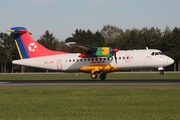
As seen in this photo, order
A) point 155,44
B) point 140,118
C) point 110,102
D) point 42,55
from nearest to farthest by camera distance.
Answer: point 140,118, point 110,102, point 42,55, point 155,44

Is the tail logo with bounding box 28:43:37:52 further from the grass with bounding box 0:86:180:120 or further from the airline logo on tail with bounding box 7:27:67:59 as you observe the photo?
the grass with bounding box 0:86:180:120

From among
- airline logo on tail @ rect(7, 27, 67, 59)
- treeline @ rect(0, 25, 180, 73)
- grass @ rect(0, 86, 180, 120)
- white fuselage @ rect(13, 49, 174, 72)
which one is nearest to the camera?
grass @ rect(0, 86, 180, 120)

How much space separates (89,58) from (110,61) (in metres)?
2.56

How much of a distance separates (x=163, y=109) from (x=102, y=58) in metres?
25.3

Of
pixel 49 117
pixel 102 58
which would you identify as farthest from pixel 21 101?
pixel 102 58

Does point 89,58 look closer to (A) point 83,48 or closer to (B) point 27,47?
(A) point 83,48

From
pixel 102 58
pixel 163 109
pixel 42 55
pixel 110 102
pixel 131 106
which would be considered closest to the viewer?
pixel 163 109

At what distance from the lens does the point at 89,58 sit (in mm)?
41344

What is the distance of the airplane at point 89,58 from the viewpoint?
3941 cm

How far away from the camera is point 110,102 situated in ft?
59.1

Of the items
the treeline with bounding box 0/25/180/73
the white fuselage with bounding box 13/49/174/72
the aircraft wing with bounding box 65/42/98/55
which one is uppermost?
the treeline with bounding box 0/25/180/73

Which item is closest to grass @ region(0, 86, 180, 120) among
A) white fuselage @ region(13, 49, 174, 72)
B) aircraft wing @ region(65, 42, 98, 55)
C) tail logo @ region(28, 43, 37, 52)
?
white fuselage @ region(13, 49, 174, 72)

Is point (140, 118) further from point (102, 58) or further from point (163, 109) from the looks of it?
point (102, 58)

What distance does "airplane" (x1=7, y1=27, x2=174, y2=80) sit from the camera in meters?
39.4
